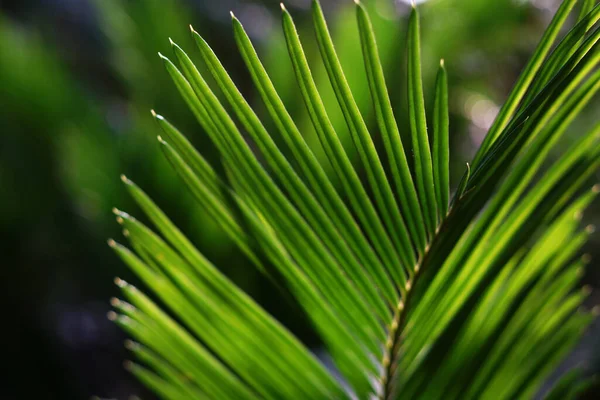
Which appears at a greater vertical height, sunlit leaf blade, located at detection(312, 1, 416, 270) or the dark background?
the dark background

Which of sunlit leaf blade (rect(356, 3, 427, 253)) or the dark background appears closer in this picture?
sunlit leaf blade (rect(356, 3, 427, 253))

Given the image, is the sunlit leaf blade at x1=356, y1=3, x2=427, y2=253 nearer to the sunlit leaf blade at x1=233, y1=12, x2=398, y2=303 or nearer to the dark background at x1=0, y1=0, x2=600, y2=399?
the sunlit leaf blade at x1=233, y1=12, x2=398, y2=303

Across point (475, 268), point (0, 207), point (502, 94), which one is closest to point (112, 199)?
point (0, 207)

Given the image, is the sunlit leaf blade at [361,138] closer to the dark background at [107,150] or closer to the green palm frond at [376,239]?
the green palm frond at [376,239]

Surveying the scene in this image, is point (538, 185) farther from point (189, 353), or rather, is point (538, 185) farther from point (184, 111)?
point (184, 111)

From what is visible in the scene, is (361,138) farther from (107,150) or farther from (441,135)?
(107,150)

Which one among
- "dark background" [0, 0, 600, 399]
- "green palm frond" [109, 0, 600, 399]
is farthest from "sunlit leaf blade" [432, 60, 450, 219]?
"dark background" [0, 0, 600, 399]
